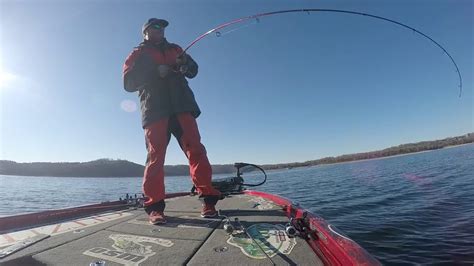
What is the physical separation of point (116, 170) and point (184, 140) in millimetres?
103600

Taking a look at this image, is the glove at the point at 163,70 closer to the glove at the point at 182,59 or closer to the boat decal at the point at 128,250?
the glove at the point at 182,59

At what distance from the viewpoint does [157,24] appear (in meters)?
4.08

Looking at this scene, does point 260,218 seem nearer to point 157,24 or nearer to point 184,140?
point 184,140

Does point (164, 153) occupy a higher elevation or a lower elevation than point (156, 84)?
lower

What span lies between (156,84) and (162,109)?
1.34ft

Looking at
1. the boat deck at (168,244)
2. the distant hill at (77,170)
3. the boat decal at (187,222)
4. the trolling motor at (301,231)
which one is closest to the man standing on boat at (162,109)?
the boat decal at (187,222)

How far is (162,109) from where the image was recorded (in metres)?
3.82

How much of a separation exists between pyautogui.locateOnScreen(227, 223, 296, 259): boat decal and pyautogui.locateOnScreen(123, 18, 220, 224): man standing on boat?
99 cm

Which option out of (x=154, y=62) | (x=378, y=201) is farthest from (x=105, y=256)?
(x=378, y=201)

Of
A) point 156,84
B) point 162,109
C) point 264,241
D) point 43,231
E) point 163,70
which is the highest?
point 163,70

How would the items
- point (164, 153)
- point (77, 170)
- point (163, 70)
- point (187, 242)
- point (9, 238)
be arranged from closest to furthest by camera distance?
point (187, 242)
point (9, 238)
point (164, 153)
point (163, 70)
point (77, 170)

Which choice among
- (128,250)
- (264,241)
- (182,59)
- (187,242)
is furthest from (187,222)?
(182,59)

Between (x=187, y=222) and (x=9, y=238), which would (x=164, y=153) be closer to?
(x=187, y=222)

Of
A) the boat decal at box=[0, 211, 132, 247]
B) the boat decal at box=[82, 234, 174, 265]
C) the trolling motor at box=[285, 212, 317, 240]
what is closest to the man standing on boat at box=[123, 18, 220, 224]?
the boat decal at box=[82, 234, 174, 265]
